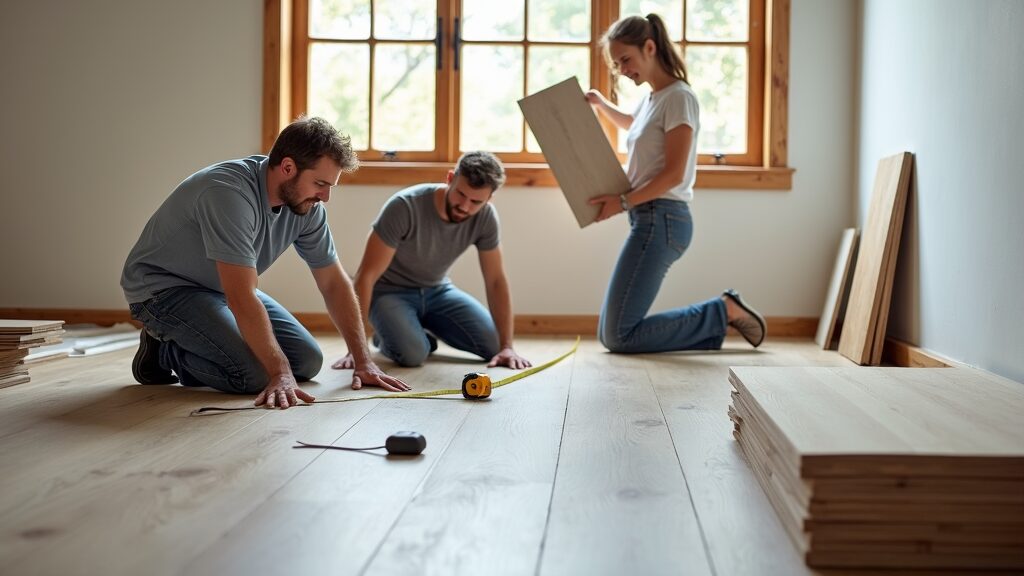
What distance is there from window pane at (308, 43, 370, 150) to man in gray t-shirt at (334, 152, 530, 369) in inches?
57.5

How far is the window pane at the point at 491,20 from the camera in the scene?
496 cm

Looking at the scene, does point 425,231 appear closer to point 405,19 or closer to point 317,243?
point 317,243

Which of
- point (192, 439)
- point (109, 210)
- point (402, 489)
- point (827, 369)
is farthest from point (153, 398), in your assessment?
point (109, 210)

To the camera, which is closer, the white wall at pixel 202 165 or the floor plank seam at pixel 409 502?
the floor plank seam at pixel 409 502

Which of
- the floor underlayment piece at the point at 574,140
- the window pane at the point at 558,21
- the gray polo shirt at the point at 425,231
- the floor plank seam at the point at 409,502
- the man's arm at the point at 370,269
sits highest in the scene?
the window pane at the point at 558,21

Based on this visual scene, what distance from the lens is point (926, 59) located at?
355cm

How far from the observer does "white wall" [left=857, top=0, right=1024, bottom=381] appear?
8.86 feet

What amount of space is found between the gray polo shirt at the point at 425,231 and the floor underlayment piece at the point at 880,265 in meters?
1.54

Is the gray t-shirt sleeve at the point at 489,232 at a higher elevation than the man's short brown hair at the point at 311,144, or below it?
below

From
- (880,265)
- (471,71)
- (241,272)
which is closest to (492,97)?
(471,71)

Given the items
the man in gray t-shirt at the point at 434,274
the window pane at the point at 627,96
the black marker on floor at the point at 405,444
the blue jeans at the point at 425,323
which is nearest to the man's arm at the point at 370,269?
the man in gray t-shirt at the point at 434,274

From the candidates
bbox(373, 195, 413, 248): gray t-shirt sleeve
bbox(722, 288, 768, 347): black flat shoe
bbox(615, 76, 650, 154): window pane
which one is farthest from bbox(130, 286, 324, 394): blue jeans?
bbox(615, 76, 650, 154): window pane

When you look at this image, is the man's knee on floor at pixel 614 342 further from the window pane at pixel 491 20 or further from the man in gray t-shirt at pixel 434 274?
the window pane at pixel 491 20

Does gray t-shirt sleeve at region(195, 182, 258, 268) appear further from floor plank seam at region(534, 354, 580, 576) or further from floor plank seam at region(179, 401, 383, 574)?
floor plank seam at region(534, 354, 580, 576)
